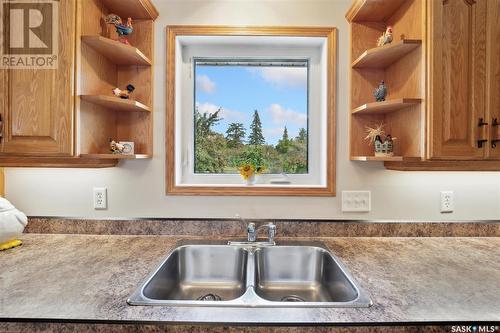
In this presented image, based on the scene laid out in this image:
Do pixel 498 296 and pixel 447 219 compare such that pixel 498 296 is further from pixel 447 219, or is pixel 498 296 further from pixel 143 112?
pixel 143 112

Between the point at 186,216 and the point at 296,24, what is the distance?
1.21 metres

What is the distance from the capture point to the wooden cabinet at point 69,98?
3.63 feet

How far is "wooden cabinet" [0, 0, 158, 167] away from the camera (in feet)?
3.63

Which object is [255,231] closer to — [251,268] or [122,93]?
[251,268]

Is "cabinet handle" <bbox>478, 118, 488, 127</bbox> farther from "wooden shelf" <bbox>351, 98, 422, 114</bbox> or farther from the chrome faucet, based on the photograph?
the chrome faucet

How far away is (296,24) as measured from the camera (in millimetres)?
1482

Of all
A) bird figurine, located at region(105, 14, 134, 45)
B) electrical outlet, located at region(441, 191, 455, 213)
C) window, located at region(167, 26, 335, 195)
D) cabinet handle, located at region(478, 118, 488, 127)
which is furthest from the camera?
window, located at region(167, 26, 335, 195)

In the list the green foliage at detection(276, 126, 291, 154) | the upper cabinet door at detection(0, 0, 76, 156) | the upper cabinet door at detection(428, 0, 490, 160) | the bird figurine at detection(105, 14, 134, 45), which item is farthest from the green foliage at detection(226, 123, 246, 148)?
the upper cabinet door at detection(428, 0, 490, 160)

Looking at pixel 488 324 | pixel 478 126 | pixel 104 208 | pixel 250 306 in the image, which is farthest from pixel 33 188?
pixel 478 126

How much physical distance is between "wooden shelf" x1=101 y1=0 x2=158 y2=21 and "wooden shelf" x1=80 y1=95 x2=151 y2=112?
1.58 ft

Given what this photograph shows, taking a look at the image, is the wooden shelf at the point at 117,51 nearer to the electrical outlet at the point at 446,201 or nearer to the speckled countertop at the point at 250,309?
the speckled countertop at the point at 250,309

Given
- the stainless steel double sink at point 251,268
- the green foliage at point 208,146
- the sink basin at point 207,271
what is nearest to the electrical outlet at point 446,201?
the stainless steel double sink at point 251,268

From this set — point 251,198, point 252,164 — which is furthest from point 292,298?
point 252,164

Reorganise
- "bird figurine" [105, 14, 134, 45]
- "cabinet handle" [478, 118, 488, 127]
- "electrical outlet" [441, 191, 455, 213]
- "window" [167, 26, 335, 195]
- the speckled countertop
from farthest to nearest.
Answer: "window" [167, 26, 335, 195] → "electrical outlet" [441, 191, 455, 213] → "bird figurine" [105, 14, 134, 45] → "cabinet handle" [478, 118, 488, 127] → the speckled countertop
